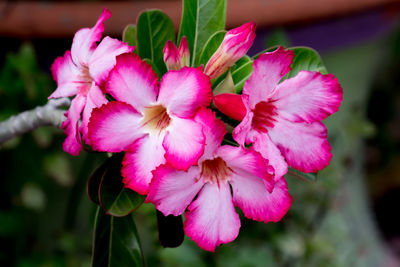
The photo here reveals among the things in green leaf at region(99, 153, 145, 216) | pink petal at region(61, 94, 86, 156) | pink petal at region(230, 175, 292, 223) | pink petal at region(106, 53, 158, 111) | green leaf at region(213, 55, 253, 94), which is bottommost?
green leaf at region(99, 153, 145, 216)

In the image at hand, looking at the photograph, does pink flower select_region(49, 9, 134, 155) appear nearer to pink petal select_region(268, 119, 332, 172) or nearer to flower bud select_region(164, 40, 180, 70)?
flower bud select_region(164, 40, 180, 70)

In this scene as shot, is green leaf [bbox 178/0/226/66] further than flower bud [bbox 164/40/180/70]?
Yes

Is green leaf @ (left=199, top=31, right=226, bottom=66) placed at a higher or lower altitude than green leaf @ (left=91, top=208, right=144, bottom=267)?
higher

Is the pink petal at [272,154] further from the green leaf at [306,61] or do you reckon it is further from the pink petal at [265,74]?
the green leaf at [306,61]

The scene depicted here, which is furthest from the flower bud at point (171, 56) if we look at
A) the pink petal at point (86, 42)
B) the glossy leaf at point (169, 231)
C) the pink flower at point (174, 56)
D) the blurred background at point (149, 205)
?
the blurred background at point (149, 205)

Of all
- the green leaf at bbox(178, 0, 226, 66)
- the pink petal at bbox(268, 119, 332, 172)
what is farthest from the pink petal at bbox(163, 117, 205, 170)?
the green leaf at bbox(178, 0, 226, 66)

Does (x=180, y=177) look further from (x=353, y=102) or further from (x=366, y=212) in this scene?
(x=366, y=212)

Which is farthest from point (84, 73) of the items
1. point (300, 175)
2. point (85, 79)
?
point (300, 175)
